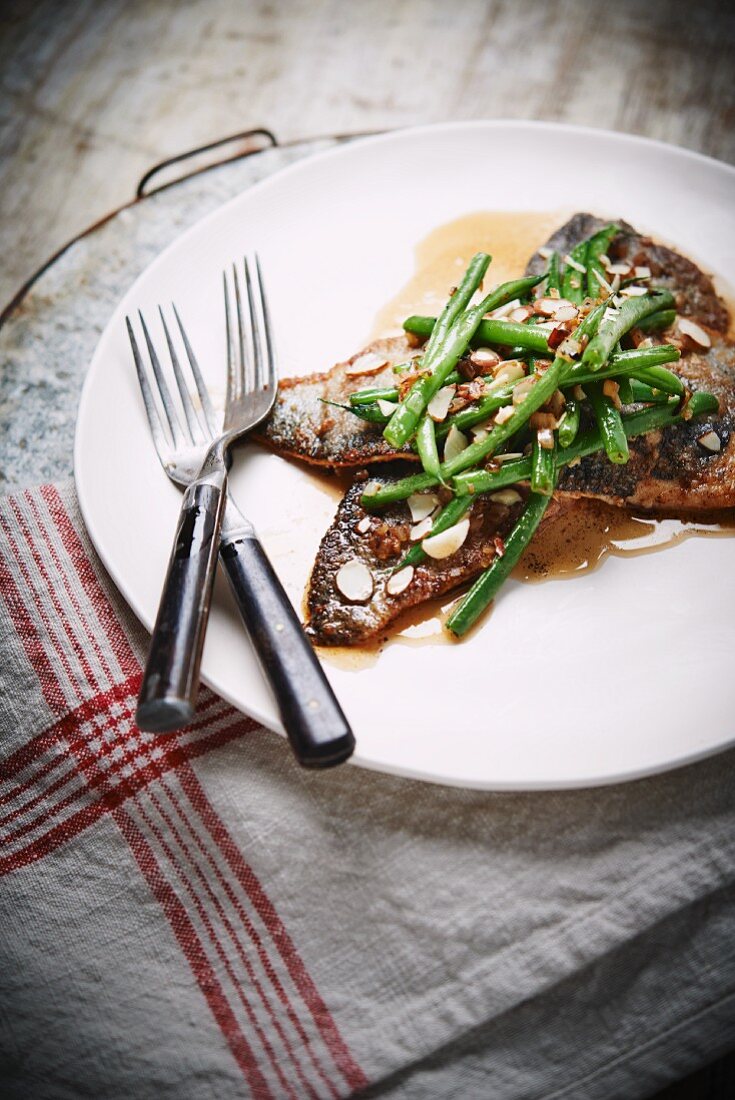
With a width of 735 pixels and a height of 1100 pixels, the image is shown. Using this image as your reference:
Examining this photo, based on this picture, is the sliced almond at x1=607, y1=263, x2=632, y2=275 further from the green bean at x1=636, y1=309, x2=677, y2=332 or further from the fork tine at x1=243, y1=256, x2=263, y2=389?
the fork tine at x1=243, y1=256, x2=263, y2=389

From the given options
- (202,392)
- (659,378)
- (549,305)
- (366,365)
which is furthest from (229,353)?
(659,378)

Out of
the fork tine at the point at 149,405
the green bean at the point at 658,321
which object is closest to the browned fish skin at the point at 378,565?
the fork tine at the point at 149,405

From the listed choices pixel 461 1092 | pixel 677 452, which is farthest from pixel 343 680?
pixel 677 452

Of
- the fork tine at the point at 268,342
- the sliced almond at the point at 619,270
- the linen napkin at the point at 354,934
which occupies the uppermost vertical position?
the sliced almond at the point at 619,270

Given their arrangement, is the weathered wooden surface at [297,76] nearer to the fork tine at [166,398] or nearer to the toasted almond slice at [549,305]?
the fork tine at [166,398]

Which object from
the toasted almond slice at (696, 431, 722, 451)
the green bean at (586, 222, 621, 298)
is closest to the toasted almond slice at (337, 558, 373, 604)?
the toasted almond slice at (696, 431, 722, 451)

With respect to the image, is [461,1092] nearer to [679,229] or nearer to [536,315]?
[536,315]

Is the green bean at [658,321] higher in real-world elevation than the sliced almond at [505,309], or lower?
higher
